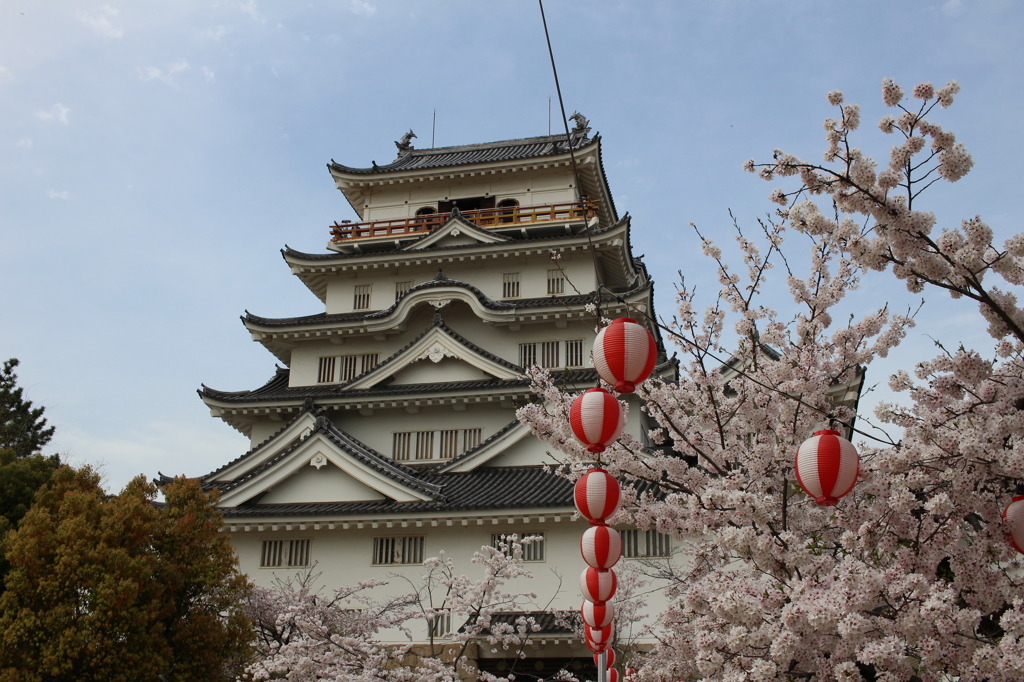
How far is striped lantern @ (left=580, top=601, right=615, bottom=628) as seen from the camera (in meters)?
9.35

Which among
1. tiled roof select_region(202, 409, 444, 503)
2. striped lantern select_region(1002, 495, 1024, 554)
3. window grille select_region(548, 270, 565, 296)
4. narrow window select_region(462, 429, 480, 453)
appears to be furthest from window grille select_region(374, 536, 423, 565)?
striped lantern select_region(1002, 495, 1024, 554)

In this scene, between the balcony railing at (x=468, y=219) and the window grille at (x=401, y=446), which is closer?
the window grille at (x=401, y=446)

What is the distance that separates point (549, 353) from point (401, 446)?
455 cm

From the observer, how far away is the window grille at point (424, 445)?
20.0 meters

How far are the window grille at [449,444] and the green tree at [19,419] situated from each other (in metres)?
21.1

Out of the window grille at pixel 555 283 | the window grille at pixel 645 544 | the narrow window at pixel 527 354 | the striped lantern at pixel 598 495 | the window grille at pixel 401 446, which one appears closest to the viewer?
the striped lantern at pixel 598 495

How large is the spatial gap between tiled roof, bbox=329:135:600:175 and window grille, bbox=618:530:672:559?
12196 mm

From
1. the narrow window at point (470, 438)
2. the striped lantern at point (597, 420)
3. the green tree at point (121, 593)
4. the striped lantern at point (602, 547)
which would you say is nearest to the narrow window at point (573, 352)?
the narrow window at point (470, 438)

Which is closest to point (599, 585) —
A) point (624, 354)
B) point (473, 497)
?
point (624, 354)

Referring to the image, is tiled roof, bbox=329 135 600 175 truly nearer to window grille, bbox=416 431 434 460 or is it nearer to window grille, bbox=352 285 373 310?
window grille, bbox=352 285 373 310

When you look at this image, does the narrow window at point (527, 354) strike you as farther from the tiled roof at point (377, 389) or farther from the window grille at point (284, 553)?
the window grille at point (284, 553)

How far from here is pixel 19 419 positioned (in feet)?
105

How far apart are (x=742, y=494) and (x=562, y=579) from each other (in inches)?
392

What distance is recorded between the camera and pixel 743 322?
9039 mm
